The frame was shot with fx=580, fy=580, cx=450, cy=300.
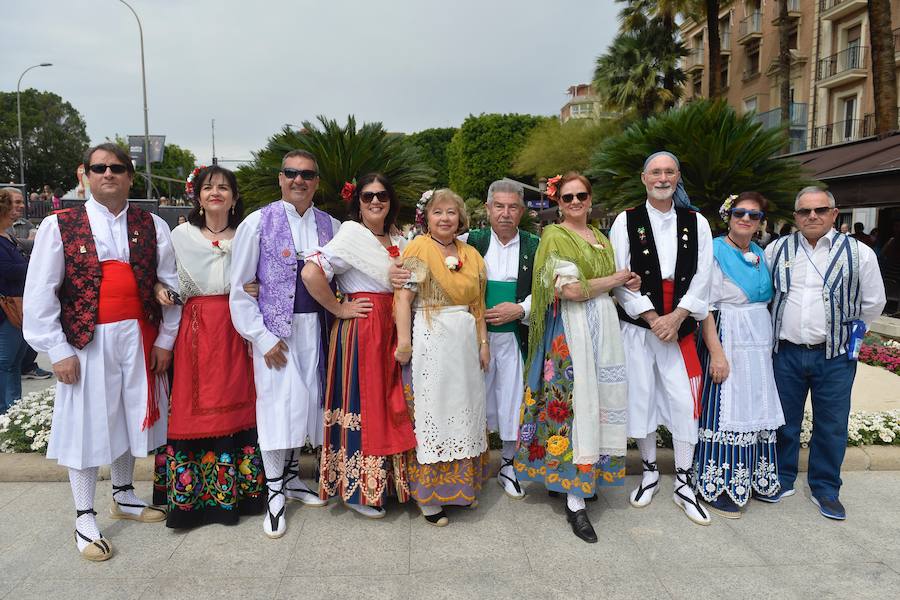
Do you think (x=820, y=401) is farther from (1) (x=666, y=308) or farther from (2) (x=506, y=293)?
(2) (x=506, y=293)

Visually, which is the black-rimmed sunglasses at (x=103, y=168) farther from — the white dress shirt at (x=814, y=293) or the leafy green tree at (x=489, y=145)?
the leafy green tree at (x=489, y=145)

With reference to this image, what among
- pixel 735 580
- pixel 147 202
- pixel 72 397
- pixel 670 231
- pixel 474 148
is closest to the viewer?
pixel 735 580

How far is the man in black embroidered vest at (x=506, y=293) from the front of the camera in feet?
12.1

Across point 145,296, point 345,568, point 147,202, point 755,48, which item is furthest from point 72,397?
point 755,48

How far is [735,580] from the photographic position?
2.86 meters

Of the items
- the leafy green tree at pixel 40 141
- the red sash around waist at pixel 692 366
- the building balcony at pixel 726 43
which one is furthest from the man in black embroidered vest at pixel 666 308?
the leafy green tree at pixel 40 141

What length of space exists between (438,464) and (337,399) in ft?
2.29

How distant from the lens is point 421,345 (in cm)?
331

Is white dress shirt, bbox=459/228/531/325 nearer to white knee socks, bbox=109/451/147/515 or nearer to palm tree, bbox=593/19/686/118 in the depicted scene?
white knee socks, bbox=109/451/147/515

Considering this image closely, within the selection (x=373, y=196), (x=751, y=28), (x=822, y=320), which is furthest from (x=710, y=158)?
(x=751, y=28)

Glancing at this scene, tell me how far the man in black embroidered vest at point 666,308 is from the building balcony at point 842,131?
73.3 feet

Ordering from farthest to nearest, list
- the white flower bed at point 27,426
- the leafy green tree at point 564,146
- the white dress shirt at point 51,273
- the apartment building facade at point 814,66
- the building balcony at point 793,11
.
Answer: the leafy green tree at point 564,146, the building balcony at point 793,11, the apartment building facade at point 814,66, the white flower bed at point 27,426, the white dress shirt at point 51,273

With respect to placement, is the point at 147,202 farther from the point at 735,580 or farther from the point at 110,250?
the point at 735,580

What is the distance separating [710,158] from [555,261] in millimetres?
2366
